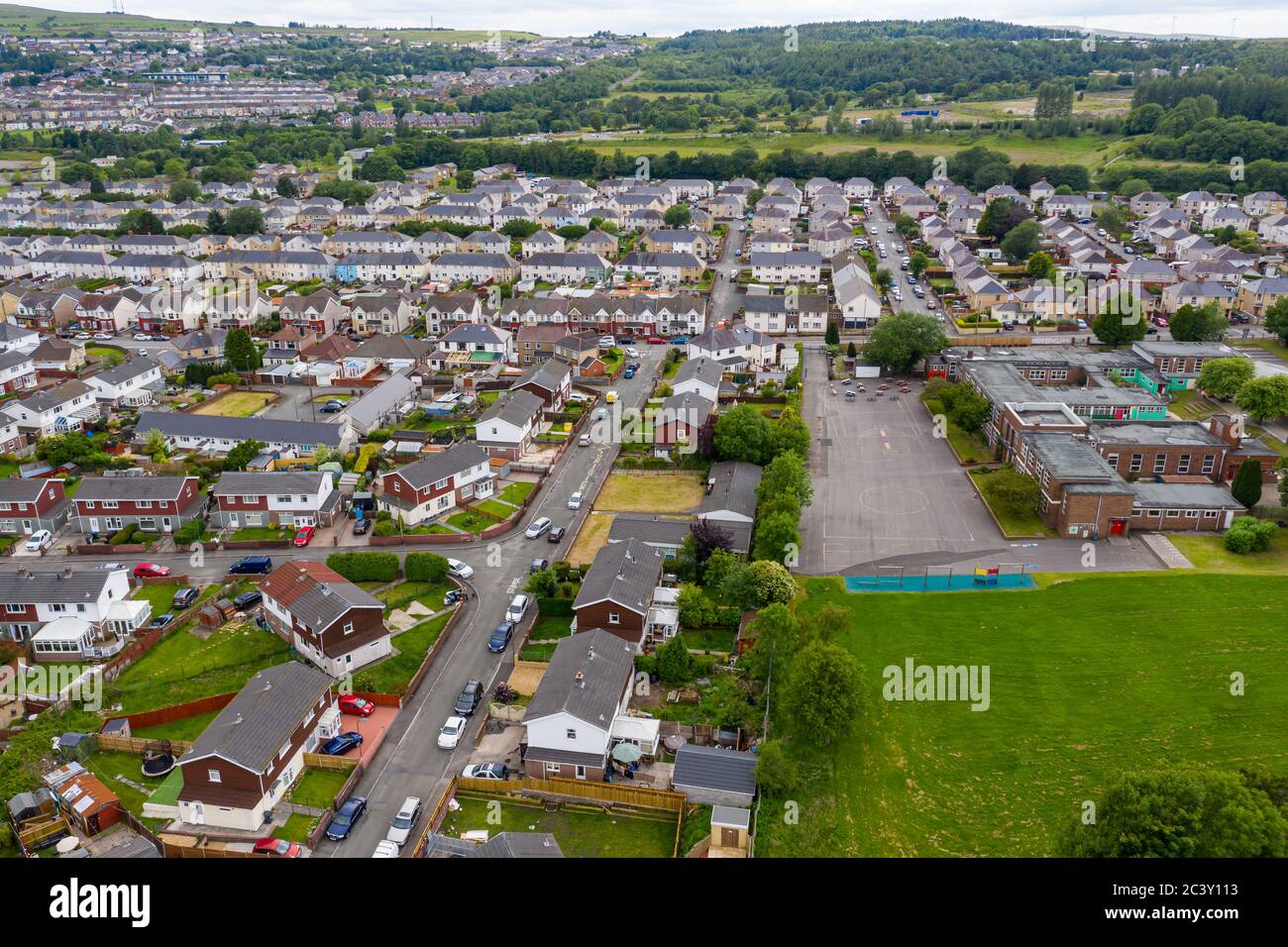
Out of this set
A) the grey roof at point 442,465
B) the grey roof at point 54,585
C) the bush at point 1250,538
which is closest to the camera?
the grey roof at point 54,585

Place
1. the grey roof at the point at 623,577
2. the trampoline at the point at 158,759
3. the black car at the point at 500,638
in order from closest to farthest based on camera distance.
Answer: the trampoline at the point at 158,759
the grey roof at the point at 623,577
the black car at the point at 500,638

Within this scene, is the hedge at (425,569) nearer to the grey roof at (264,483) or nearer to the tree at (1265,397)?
the grey roof at (264,483)

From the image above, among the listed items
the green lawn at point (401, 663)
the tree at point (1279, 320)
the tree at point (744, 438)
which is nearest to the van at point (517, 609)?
the green lawn at point (401, 663)

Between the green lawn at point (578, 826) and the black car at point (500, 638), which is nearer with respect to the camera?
the green lawn at point (578, 826)

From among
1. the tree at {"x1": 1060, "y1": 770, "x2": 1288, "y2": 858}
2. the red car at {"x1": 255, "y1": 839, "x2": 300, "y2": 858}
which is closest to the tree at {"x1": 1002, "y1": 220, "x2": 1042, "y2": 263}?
the tree at {"x1": 1060, "y1": 770, "x2": 1288, "y2": 858}

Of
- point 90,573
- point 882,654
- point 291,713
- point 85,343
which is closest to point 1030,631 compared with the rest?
point 882,654

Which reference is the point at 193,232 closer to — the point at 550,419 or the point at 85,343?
the point at 85,343

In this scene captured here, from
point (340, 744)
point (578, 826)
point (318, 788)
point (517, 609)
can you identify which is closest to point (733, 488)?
point (517, 609)
